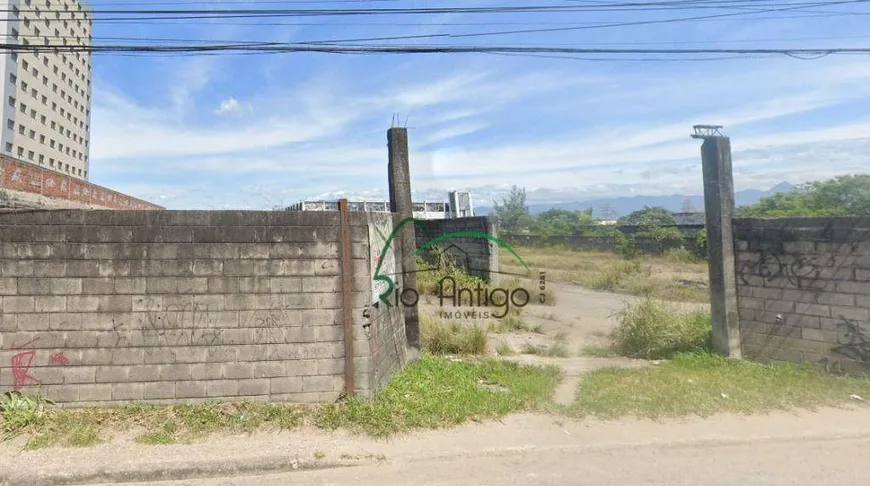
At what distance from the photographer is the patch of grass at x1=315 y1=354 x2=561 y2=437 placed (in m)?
4.09

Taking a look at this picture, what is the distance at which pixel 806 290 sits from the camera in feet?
17.5

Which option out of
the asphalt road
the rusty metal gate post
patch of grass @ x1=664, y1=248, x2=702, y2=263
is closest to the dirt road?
the asphalt road

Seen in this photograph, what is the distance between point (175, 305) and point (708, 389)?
5.15 m

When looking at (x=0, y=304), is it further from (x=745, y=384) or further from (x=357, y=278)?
(x=745, y=384)

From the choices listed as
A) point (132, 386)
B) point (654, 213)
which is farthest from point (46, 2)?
point (132, 386)

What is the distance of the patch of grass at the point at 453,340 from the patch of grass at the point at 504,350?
0.27 m

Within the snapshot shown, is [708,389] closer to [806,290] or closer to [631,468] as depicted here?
[806,290]

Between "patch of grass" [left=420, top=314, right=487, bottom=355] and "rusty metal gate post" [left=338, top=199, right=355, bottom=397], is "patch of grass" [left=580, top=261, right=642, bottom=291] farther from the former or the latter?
"rusty metal gate post" [left=338, top=199, right=355, bottom=397]

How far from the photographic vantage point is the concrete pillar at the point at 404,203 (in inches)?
228

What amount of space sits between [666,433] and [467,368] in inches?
87.0

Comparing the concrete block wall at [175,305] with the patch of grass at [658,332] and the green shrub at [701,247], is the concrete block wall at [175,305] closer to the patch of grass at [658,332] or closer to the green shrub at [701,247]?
the patch of grass at [658,332]

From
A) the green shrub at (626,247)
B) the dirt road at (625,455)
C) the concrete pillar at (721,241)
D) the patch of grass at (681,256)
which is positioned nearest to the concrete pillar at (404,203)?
the dirt road at (625,455)

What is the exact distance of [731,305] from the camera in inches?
232

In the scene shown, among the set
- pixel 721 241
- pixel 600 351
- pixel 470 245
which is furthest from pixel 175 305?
pixel 470 245
